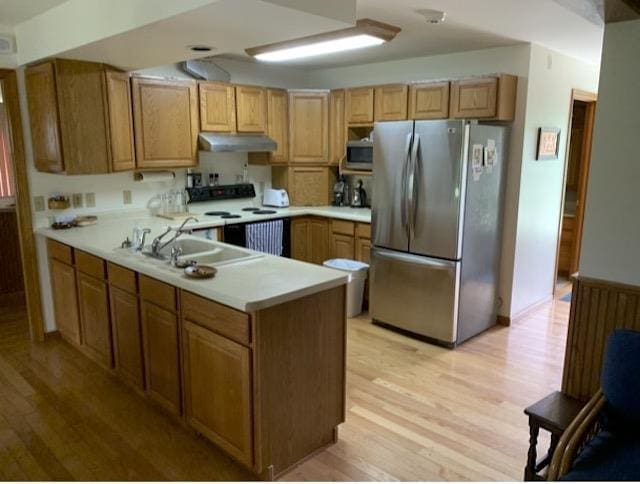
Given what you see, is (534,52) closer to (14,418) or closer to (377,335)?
(377,335)

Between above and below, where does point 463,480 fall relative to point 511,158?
below

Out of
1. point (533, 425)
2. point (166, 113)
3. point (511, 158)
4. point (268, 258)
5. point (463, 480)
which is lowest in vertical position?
point (463, 480)

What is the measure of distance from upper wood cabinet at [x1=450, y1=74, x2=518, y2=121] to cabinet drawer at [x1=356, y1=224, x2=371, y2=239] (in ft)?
4.04

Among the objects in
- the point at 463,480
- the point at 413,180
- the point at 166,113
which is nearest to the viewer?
the point at 463,480

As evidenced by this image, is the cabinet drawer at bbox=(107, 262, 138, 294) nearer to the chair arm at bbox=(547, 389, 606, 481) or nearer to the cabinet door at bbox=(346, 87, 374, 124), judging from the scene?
the chair arm at bbox=(547, 389, 606, 481)

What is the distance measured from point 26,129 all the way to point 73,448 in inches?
95.8

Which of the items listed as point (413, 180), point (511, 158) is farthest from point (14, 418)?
point (511, 158)

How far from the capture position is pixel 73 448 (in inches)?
97.8

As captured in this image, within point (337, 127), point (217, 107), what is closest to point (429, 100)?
point (337, 127)

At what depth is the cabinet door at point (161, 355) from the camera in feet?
8.33

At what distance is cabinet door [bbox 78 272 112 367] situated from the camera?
3.14 meters

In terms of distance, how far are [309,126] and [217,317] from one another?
3.20m

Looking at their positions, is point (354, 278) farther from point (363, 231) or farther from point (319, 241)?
point (319, 241)

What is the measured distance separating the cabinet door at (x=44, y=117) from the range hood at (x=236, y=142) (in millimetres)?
1246
